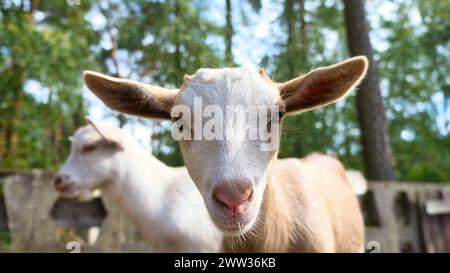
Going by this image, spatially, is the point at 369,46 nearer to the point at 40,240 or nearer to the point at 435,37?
the point at 435,37

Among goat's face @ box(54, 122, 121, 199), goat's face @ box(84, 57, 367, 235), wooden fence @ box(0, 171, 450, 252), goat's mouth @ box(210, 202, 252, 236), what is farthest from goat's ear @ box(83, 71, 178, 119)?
wooden fence @ box(0, 171, 450, 252)

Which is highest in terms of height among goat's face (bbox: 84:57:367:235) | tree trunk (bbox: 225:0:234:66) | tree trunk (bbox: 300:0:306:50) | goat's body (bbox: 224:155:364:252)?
tree trunk (bbox: 300:0:306:50)

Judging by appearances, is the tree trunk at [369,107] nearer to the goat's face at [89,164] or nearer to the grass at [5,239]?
the goat's face at [89,164]

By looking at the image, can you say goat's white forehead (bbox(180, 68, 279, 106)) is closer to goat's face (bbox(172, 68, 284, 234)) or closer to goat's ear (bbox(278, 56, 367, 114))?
goat's face (bbox(172, 68, 284, 234))

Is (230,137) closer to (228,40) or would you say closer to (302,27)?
(228,40)

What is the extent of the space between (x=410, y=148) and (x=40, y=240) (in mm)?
5344

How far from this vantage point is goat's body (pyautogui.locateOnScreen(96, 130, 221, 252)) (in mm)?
3678

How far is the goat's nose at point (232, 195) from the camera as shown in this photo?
173 centimetres

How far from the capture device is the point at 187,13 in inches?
141

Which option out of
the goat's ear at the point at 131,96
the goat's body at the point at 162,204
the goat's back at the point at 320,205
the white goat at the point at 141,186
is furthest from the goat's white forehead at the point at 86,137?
the goat's ear at the point at 131,96

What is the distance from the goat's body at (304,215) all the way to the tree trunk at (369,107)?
884 millimetres

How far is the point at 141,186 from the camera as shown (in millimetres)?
4113

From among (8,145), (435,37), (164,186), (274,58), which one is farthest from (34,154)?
(435,37)

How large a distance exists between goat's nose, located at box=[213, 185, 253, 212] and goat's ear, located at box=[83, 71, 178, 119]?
664 millimetres
